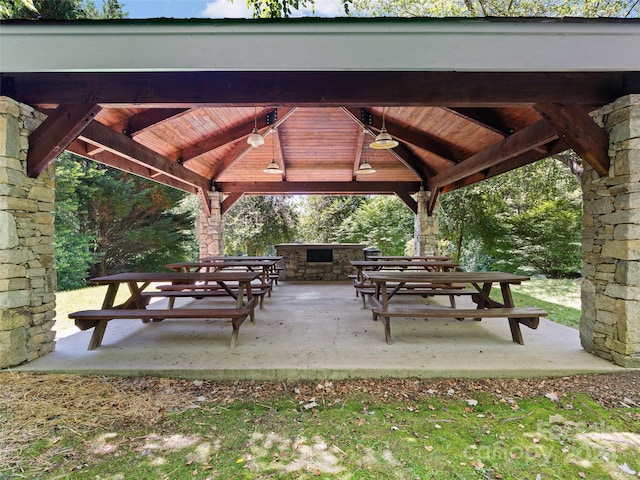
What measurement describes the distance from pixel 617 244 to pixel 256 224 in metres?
13.5

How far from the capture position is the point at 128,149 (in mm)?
4559

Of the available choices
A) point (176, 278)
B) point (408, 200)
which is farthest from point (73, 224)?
point (408, 200)

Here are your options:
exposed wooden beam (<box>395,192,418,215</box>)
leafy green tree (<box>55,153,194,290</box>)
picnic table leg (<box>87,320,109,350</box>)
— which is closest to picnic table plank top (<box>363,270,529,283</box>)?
picnic table leg (<box>87,320,109,350</box>)

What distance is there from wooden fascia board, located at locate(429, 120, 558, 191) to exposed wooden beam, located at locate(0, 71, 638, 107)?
578 mm

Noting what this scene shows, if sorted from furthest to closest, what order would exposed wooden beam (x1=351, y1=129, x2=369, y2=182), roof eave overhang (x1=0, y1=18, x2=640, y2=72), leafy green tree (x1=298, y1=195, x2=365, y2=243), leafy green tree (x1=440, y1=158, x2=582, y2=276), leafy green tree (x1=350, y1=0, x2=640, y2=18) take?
leafy green tree (x1=298, y1=195, x2=365, y2=243) → leafy green tree (x1=440, y1=158, x2=582, y2=276) → leafy green tree (x1=350, y1=0, x2=640, y2=18) → exposed wooden beam (x1=351, y1=129, x2=369, y2=182) → roof eave overhang (x1=0, y1=18, x2=640, y2=72)

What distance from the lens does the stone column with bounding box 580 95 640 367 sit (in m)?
2.69

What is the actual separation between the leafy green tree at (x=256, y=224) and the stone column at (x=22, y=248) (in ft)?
37.7

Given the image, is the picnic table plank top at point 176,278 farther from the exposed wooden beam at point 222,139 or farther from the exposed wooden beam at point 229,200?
the exposed wooden beam at point 229,200

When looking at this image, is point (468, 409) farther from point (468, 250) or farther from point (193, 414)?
point (468, 250)

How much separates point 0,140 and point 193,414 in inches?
120

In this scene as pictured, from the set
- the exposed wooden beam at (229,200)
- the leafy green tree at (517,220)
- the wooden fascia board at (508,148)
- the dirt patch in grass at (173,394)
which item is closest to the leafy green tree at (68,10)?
the exposed wooden beam at (229,200)

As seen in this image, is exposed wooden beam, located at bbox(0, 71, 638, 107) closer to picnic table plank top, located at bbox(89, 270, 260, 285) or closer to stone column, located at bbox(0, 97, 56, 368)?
stone column, located at bbox(0, 97, 56, 368)

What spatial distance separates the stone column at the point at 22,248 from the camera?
2.71 m

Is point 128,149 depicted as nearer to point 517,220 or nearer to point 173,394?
point 173,394
